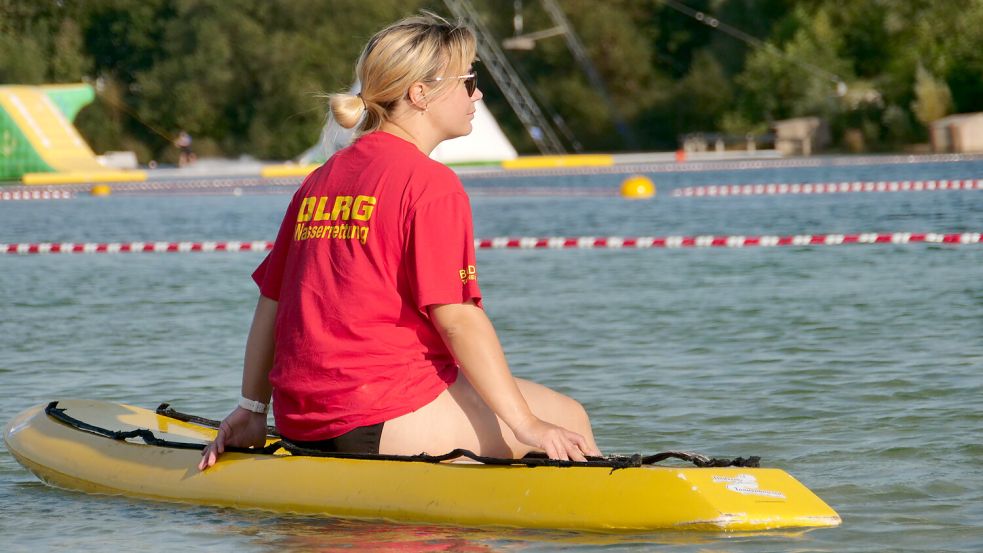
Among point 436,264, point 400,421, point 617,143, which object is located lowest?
point 617,143

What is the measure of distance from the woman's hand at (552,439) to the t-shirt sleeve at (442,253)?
33 centimetres

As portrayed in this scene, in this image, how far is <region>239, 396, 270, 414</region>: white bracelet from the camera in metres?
4.21

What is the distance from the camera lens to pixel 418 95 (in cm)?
387

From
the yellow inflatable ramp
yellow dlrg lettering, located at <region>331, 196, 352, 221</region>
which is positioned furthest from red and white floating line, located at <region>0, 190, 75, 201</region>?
yellow dlrg lettering, located at <region>331, 196, 352, 221</region>

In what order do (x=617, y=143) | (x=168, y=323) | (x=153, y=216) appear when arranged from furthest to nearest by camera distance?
1. (x=617, y=143)
2. (x=153, y=216)
3. (x=168, y=323)

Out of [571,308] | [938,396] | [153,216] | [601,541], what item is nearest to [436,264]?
[601,541]

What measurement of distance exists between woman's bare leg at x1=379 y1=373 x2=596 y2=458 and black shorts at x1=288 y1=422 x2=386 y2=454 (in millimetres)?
18

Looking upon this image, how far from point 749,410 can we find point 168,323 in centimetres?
441

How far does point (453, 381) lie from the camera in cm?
394

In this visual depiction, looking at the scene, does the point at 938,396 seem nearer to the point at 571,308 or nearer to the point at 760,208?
the point at 571,308

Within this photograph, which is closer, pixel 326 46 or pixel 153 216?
pixel 153 216

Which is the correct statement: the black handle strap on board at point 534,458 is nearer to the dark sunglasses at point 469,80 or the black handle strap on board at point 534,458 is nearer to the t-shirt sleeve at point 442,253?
the t-shirt sleeve at point 442,253

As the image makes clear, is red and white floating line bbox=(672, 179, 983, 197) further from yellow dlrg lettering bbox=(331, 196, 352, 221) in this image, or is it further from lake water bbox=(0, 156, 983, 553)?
yellow dlrg lettering bbox=(331, 196, 352, 221)

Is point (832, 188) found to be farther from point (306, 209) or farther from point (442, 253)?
point (442, 253)
